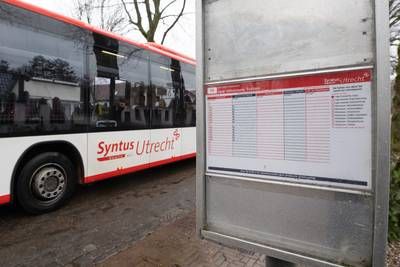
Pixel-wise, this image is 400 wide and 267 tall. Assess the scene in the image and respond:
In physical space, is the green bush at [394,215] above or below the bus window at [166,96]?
below

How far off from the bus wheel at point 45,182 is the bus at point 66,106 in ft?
0.05

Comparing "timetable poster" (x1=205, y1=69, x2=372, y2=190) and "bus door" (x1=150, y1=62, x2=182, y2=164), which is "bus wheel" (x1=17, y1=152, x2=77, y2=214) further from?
"timetable poster" (x1=205, y1=69, x2=372, y2=190)

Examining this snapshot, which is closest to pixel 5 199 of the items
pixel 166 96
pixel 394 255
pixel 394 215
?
pixel 166 96

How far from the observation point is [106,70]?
5.05 metres

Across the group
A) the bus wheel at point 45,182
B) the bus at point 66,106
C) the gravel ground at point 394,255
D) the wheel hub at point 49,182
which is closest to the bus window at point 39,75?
Answer: the bus at point 66,106

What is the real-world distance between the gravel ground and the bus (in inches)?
171

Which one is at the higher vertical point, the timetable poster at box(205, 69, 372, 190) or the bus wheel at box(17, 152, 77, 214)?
the timetable poster at box(205, 69, 372, 190)

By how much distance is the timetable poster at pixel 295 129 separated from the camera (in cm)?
133

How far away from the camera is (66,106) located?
4.40 m

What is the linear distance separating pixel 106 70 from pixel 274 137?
426 cm

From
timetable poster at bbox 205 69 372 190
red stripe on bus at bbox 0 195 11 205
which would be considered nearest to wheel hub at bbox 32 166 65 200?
red stripe on bus at bbox 0 195 11 205

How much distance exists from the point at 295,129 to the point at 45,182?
13.6 feet

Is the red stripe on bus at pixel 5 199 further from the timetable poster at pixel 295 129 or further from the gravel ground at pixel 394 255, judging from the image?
the gravel ground at pixel 394 255

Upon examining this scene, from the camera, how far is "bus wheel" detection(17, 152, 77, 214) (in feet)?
13.2
